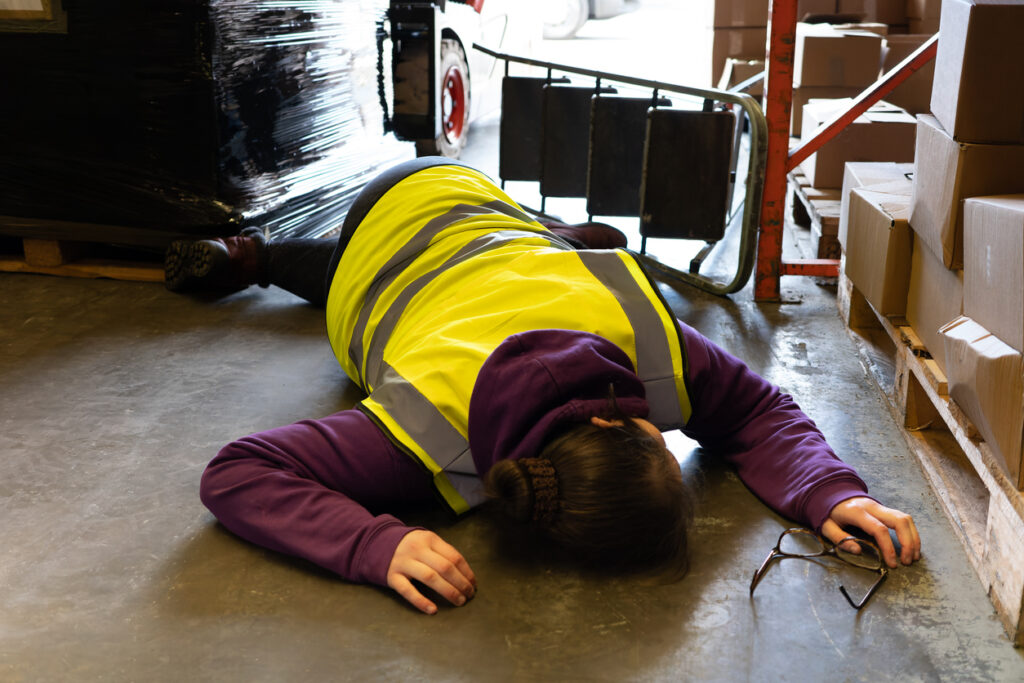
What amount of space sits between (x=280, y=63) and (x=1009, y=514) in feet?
10.6

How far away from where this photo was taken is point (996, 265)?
5.98ft

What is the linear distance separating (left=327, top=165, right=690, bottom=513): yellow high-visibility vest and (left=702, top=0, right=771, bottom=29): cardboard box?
462cm

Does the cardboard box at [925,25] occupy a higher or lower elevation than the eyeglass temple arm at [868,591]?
higher

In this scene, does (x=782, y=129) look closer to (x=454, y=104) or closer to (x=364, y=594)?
(x=364, y=594)

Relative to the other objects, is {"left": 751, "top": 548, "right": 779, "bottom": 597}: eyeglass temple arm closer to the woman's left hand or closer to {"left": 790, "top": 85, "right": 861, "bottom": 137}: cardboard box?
the woman's left hand

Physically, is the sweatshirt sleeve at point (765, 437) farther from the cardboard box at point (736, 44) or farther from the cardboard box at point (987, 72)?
the cardboard box at point (736, 44)

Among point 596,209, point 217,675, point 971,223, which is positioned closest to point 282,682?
point 217,675

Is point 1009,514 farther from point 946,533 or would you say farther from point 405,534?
point 405,534

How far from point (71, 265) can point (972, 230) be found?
11.4 feet

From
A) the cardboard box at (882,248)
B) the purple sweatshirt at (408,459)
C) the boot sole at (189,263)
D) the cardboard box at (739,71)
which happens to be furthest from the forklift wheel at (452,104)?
the purple sweatshirt at (408,459)

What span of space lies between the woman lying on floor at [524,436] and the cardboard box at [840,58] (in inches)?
138

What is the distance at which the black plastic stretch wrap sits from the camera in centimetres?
350

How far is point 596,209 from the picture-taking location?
3963 mm

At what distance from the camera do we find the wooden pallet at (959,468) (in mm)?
1798
